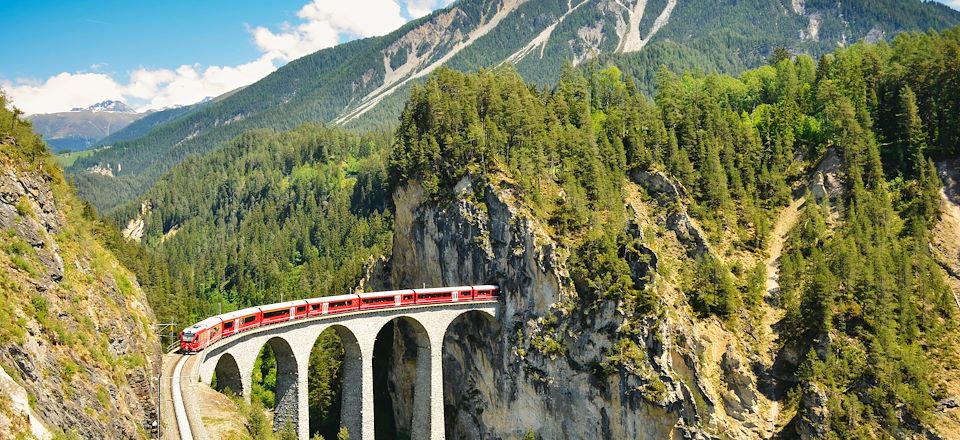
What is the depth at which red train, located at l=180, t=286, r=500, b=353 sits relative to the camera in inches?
1703

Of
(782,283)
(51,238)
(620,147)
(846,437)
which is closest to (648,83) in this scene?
(620,147)

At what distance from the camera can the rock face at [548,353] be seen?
55.1 meters

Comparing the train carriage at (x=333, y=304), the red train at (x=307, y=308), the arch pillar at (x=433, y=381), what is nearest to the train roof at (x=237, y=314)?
the red train at (x=307, y=308)

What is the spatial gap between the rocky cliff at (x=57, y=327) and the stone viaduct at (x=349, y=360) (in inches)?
335

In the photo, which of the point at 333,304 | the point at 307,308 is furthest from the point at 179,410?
the point at 333,304

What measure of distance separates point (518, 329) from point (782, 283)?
23.1 m

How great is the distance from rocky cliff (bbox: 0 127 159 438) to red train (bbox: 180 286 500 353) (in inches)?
141

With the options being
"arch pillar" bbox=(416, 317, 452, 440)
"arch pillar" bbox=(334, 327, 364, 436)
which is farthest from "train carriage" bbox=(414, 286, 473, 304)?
"arch pillar" bbox=(334, 327, 364, 436)

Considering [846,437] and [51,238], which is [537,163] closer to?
[846,437]

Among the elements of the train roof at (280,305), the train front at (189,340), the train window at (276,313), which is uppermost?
the train roof at (280,305)

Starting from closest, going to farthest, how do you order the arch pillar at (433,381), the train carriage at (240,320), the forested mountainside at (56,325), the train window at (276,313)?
the forested mountainside at (56,325) → the train carriage at (240,320) → the train window at (276,313) → the arch pillar at (433,381)

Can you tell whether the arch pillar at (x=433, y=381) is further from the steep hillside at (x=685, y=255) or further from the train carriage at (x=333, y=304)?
the train carriage at (x=333, y=304)

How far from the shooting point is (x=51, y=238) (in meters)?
33.4

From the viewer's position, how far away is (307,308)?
52125 millimetres
